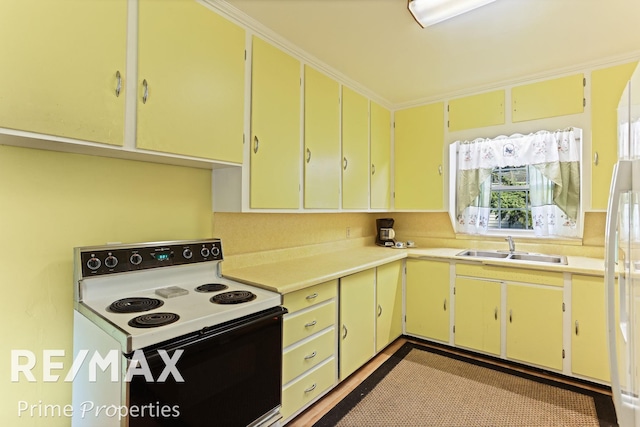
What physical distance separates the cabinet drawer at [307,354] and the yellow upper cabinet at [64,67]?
4.60 feet

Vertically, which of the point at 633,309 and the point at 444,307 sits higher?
the point at 633,309

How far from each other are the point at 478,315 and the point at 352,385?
124cm

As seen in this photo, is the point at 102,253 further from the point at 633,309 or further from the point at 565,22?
the point at 565,22

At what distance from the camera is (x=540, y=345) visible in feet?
7.74

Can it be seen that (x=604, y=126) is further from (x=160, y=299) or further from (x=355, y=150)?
(x=160, y=299)

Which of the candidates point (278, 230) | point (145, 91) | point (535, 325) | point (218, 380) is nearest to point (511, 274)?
point (535, 325)

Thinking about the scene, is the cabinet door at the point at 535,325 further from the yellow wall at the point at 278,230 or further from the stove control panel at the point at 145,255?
the stove control panel at the point at 145,255

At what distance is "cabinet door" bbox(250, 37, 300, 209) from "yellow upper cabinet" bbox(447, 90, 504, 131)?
169 cm

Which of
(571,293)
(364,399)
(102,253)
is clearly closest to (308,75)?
(102,253)

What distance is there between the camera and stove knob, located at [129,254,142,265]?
1.53 m

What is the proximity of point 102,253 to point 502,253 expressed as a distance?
10.1ft

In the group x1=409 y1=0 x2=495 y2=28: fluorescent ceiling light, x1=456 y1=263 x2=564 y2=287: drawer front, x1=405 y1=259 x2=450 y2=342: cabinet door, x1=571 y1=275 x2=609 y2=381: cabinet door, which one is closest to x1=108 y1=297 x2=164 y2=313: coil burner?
x1=409 y1=0 x2=495 y2=28: fluorescent ceiling light

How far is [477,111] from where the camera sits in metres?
2.90

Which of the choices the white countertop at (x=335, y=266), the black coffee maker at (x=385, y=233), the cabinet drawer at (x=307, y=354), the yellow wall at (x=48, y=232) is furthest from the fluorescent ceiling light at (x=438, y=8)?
the black coffee maker at (x=385, y=233)
